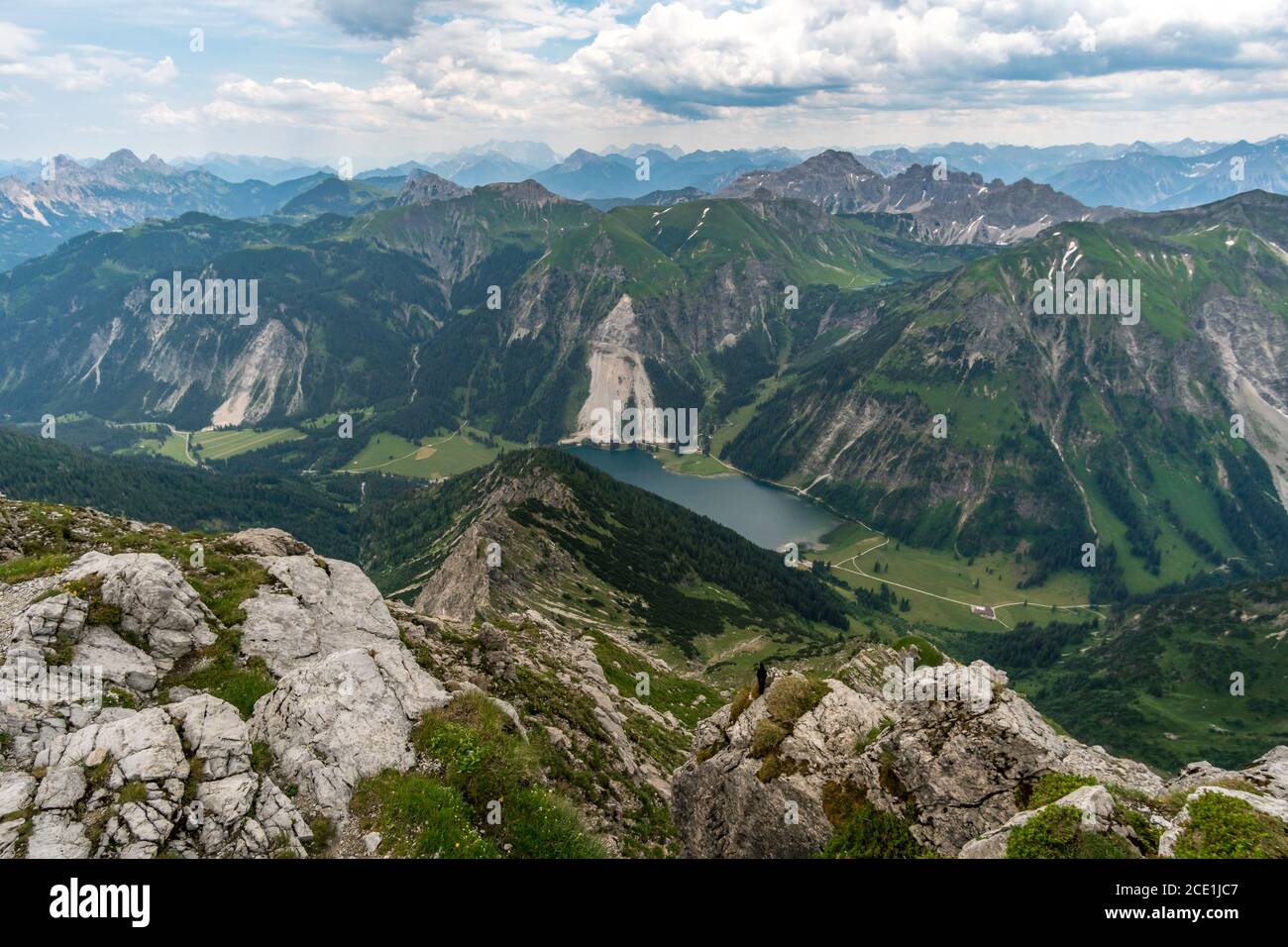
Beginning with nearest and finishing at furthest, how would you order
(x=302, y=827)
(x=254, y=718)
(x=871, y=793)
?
(x=302, y=827), (x=254, y=718), (x=871, y=793)

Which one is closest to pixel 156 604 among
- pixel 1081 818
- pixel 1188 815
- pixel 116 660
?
pixel 116 660

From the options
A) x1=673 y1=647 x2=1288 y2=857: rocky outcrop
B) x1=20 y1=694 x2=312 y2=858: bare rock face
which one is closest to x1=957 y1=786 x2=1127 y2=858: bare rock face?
x1=673 y1=647 x2=1288 y2=857: rocky outcrop

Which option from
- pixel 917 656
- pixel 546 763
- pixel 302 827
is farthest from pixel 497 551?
pixel 302 827

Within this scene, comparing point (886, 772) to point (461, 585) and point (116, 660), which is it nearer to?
point (116, 660)

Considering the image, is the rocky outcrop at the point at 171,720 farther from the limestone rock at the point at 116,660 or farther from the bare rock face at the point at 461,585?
the bare rock face at the point at 461,585
